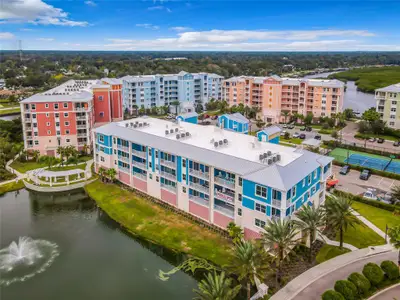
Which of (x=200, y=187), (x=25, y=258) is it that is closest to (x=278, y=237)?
(x=200, y=187)

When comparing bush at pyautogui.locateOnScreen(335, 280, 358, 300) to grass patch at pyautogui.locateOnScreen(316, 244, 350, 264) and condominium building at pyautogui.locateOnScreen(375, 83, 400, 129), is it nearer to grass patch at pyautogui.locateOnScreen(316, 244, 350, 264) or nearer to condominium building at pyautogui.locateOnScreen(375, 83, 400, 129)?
grass patch at pyautogui.locateOnScreen(316, 244, 350, 264)

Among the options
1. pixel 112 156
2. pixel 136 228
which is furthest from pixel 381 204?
pixel 112 156

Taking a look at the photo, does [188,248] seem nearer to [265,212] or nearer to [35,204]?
[265,212]

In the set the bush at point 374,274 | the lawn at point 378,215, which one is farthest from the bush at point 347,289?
the lawn at point 378,215

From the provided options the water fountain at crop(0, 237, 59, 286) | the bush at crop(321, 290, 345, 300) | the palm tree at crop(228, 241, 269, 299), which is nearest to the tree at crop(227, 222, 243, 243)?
the palm tree at crop(228, 241, 269, 299)

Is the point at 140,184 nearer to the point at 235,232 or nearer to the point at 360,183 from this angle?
the point at 235,232
